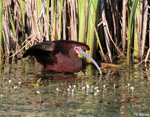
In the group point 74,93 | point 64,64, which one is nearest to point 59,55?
point 64,64

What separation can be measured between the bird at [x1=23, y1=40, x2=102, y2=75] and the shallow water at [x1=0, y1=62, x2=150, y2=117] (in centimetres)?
15

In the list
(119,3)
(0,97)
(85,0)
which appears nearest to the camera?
(0,97)

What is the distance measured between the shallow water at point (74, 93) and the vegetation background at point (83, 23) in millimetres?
823

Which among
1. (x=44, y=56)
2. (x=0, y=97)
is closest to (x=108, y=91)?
(x=0, y=97)

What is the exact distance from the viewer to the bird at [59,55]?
556cm

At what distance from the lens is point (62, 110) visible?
3422 mm

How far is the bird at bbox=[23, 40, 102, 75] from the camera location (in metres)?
5.56

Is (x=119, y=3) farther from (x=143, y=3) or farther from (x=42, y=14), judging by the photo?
(x=42, y=14)

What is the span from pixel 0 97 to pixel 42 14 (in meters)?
2.90

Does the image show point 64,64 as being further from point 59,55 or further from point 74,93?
point 74,93

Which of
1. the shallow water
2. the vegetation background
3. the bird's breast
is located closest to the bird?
the bird's breast

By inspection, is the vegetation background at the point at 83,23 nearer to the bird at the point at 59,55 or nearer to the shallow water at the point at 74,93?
the bird at the point at 59,55

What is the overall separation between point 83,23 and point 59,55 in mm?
1008

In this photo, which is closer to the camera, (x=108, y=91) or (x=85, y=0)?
(x=108, y=91)
